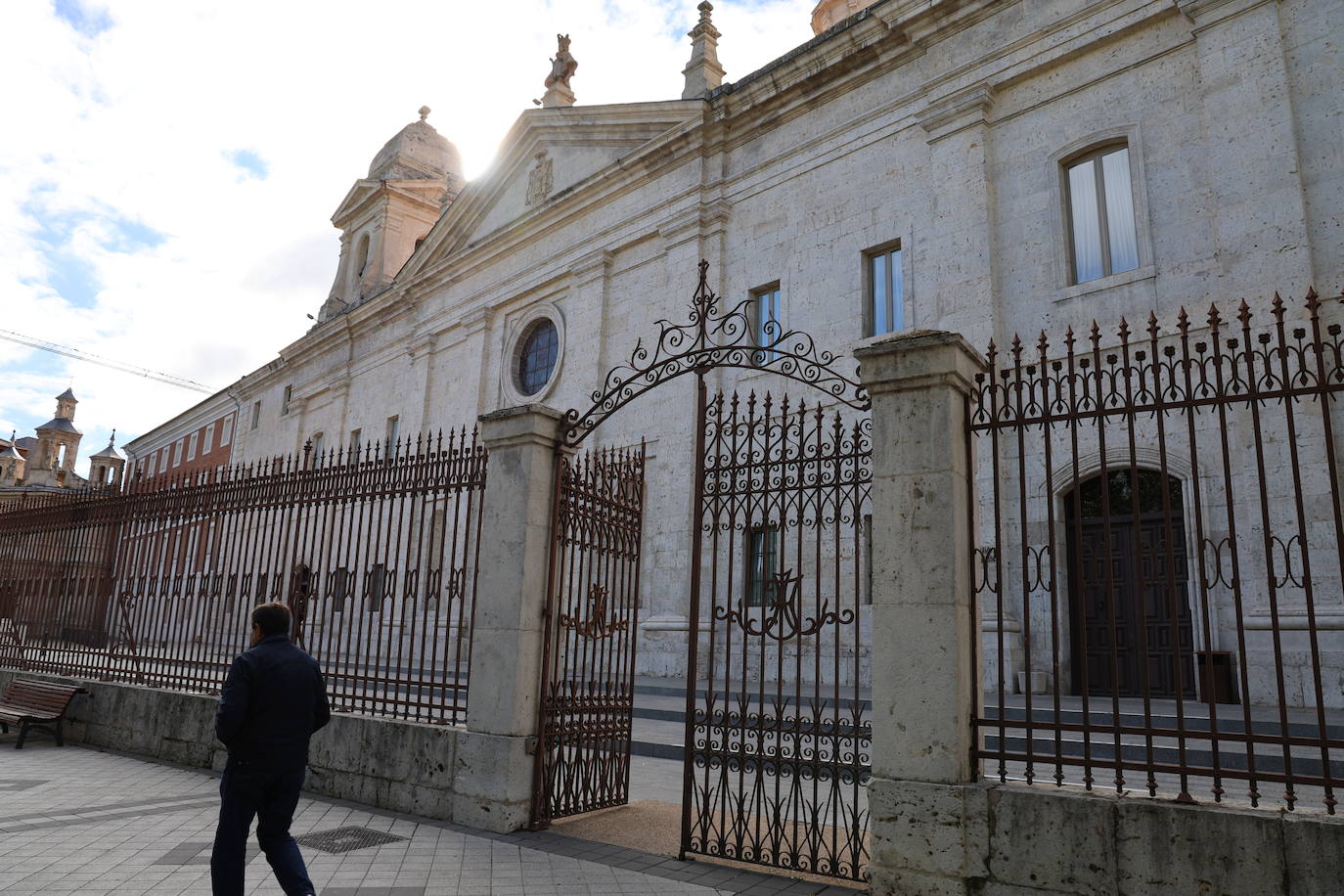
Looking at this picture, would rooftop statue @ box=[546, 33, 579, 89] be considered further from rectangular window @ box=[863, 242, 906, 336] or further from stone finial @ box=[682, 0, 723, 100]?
rectangular window @ box=[863, 242, 906, 336]

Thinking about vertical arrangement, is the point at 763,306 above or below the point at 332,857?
above

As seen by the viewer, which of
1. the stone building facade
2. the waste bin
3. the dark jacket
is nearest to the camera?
the dark jacket

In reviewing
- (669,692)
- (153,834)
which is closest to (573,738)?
(153,834)

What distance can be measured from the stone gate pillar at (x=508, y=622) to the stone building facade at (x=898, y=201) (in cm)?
668

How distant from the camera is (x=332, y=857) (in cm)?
558

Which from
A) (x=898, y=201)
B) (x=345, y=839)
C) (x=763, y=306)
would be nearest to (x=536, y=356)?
(x=763, y=306)

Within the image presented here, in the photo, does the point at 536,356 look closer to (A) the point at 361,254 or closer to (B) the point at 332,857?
(A) the point at 361,254

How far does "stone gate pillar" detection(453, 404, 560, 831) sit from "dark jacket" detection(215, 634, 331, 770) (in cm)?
198

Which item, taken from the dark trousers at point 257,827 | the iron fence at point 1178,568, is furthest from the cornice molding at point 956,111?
the dark trousers at point 257,827

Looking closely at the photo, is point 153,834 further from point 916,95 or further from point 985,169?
point 916,95

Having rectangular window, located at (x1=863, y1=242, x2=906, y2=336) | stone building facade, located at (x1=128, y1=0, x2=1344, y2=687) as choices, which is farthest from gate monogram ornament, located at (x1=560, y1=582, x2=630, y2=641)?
rectangular window, located at (x1=863, y1=242, x2=906, y2=336)

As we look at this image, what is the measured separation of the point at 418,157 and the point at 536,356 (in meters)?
15.5

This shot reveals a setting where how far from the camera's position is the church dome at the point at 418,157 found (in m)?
32.9

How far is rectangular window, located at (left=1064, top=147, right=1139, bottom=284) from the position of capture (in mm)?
12375
